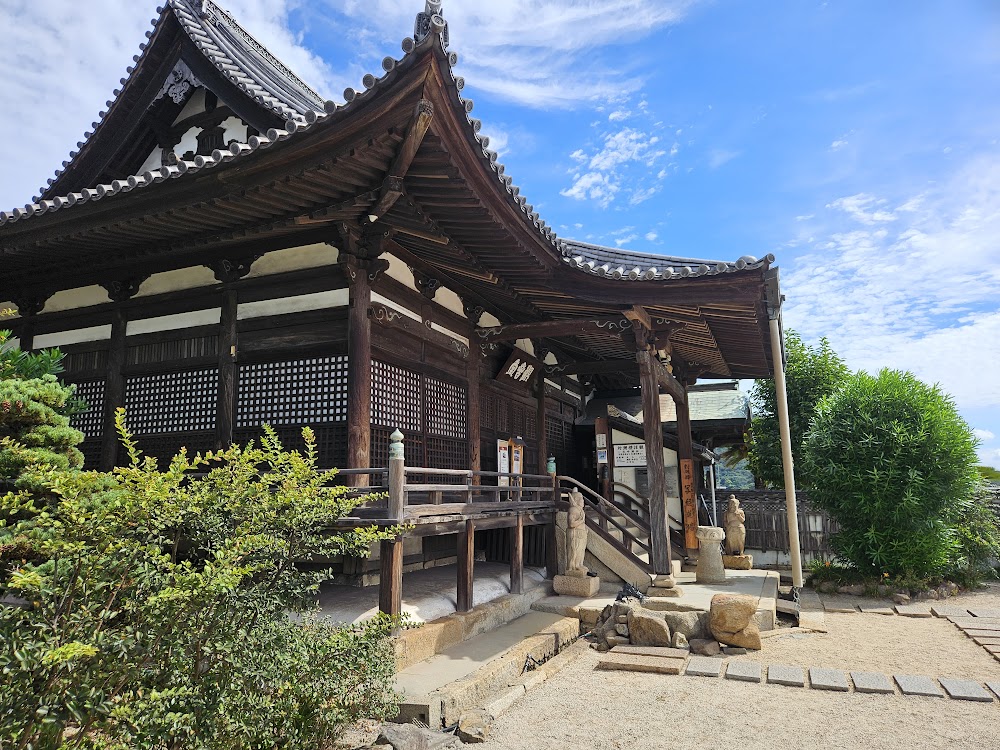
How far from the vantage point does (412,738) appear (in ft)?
16.2

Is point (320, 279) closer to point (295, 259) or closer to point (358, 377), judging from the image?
point (295, 259)

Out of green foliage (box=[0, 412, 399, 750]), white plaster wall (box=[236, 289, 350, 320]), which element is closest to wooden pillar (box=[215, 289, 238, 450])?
white plaster wall (box=[236, 289, 350, 320])

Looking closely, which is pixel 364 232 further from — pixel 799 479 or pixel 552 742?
pixel 799 479

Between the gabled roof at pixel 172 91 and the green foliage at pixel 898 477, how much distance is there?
11.7 meters

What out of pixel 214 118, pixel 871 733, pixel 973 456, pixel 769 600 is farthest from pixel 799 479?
pixel 214 118

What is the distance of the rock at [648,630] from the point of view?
8227 mm

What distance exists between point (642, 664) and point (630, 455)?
28.9ft

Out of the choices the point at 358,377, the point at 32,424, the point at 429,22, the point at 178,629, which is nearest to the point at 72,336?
the point at 32,424

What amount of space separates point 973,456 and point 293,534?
44.7 feet

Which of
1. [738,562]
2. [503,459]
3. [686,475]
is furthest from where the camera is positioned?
[686,475]

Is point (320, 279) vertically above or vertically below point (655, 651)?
above

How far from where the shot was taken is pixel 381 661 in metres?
4.42

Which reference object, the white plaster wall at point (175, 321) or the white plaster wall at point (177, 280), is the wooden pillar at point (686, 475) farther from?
the white plaster wall at point (177, 280)

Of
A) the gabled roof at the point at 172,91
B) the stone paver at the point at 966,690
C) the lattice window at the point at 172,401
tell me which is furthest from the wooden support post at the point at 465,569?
the gabled roof at the point at 172,91
